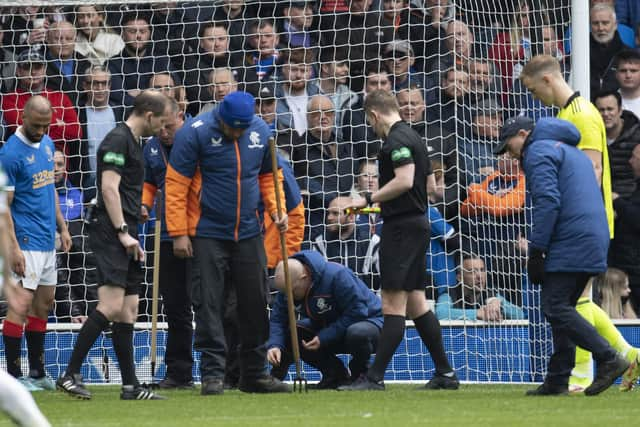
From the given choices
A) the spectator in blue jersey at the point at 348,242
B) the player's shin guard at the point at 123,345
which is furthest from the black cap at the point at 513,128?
the spectator in blue jersey at the point at 348,242

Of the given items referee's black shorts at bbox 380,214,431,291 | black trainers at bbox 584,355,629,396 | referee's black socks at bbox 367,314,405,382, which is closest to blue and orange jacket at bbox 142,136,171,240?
referee's black shorts at bbox 380,214,431,291

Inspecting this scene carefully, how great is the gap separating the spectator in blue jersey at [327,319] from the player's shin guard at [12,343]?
1.96 metres

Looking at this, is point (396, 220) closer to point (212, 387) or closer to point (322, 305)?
point (322, 305)

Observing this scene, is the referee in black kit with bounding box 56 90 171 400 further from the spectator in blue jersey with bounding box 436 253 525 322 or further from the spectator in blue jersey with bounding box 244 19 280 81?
the spectator in blue jersey with bounding box 244 19 280 81

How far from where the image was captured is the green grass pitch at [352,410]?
283 inches

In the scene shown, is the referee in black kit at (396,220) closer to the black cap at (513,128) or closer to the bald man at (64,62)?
the black cap at (513,128)

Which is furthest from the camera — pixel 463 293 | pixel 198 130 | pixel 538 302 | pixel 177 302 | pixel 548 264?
pixel 463 293

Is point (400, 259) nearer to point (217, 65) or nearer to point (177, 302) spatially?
point (177, 302)

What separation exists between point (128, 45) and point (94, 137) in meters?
1.02

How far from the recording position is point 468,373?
1183cm

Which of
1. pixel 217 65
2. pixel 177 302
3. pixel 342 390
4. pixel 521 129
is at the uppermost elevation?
pixel 217 65

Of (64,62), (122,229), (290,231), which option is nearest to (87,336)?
(122,229)

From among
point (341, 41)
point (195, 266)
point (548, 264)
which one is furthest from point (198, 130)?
point (341, 41)

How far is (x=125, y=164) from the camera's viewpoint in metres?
9.01
